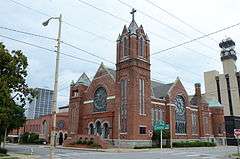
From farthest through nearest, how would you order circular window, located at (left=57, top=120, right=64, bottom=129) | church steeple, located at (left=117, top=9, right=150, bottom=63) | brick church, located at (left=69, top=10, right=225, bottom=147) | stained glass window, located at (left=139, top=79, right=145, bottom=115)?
1. circular window, located at (left=57, top=120, right=64, bottom=129)
2. church steeple, located at (left=117, top=9, right=150, bottom=63)
3. stained glass window, located at (left=139, top=79, right=145, bottom=115)
4. brick church, located at (left=69, top=10, right=225, bottom=147)

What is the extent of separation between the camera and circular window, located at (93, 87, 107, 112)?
61.1 metres

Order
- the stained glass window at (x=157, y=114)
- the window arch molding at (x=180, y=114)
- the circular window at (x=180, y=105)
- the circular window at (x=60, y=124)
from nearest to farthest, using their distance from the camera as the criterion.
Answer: the stained glass window at (x=157, y=114) < the window arch molding at (x=180, y=114) < the circular window at (x=180, y=105) < the circular window at (x=60, y=124)

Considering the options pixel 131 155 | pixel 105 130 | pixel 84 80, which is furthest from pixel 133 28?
pixel 131 155

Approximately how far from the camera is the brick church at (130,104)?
5369 centimetres

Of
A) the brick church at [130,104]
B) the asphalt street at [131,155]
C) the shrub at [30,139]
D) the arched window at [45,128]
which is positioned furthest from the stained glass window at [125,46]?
the arched window at [45,128]

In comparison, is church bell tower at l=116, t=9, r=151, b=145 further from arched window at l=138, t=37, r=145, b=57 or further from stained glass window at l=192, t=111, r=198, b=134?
stained glass window at l=192, t=111, r=198, b=134

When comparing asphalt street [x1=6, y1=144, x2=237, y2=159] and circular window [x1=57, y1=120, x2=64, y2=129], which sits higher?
circular window [x1=57, y1=120, x2=64, y2=129]

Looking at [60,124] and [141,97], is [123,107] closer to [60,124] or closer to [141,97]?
[141,97]

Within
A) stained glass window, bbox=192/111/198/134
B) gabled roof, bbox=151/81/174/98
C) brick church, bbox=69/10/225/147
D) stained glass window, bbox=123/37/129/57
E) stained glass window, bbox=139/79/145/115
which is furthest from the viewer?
stained glass window, bbox=192/111/198/134

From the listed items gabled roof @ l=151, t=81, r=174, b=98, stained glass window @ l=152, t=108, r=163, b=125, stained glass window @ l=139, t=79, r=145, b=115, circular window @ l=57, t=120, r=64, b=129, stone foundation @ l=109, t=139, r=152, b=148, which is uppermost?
gabled roof @ l=151, t=81, r=174, b=98

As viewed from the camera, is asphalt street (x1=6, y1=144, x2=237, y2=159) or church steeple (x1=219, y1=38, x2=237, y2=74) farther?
church steeple (x1=219, y1=38, x2=237, y2=74)

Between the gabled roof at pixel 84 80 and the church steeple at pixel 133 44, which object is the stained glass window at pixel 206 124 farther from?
the gabled roof at pixel 84 80

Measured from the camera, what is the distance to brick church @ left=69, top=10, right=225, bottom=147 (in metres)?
53.7

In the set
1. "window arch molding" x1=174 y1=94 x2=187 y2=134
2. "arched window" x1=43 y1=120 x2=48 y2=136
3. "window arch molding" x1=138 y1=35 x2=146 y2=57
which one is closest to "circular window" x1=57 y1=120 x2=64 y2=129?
"arched window" x1=43 y1=120 x2=48 y2=136
